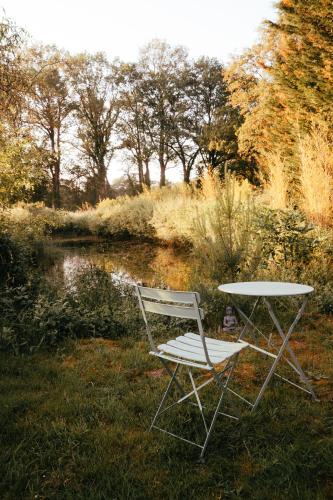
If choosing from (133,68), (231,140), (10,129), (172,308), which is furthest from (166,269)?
(133,68)

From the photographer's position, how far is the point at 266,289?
2.98 meters

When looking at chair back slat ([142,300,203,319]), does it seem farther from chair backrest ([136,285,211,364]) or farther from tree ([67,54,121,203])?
Answer: tree ([67,54,121,203])

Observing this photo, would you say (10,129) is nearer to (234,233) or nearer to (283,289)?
(234,233)

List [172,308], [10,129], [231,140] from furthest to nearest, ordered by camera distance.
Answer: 1. [231,140]
2. [10,129]
3. [172,308]

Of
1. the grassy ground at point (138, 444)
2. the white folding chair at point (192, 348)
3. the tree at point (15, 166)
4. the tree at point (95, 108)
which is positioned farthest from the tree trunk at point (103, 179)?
the white folding chair at point (192, 348)

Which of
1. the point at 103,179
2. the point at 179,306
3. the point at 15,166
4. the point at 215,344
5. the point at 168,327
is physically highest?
the point at 103,179

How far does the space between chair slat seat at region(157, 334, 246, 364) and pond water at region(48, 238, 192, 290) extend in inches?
175

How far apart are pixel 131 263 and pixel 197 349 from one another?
8914 millimetres

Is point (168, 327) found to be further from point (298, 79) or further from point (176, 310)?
point (298, 79)

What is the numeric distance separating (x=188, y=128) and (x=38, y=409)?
2756cm

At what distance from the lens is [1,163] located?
773 centimetres

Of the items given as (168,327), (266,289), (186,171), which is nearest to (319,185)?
(168,327)

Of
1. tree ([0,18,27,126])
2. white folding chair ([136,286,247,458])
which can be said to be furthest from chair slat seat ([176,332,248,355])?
tree ([0,18,27,126])

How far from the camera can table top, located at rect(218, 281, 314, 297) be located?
8.89 feet
